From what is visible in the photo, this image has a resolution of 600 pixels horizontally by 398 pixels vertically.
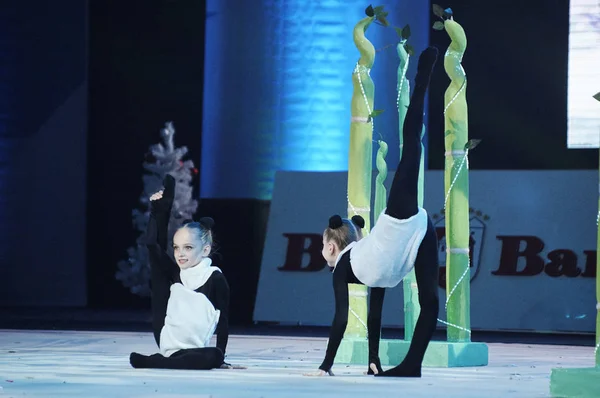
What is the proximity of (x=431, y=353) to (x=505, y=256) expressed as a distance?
13.6ft

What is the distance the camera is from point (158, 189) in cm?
1163

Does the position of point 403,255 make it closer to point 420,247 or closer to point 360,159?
point 420,247

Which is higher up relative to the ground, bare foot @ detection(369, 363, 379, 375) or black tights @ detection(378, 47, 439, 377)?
black tights @ detection(378, 47, 439, 377)

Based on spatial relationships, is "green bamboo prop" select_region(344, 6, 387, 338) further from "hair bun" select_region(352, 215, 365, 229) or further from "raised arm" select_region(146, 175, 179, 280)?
"raised arm" select_region(146, 175, 179, 280)

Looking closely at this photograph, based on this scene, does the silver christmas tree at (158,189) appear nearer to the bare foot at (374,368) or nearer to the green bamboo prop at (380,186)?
the green bamboo prop at (380,186)

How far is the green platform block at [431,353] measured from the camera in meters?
5.79

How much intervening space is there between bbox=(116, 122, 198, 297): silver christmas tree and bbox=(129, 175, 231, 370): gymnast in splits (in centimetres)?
573

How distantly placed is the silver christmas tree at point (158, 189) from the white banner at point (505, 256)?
1.37 m

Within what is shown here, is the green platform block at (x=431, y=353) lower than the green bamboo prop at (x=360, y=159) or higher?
lower

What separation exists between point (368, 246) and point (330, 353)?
1.55 feet

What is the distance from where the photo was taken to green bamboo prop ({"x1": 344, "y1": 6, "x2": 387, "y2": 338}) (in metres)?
6.11

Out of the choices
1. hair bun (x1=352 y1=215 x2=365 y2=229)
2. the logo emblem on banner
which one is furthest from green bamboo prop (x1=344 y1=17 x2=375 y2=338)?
the logo emblem on banner

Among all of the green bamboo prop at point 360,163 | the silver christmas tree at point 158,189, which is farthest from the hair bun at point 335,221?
the silver christmas tree at point 158,189

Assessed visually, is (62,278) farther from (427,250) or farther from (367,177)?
(427,250)
